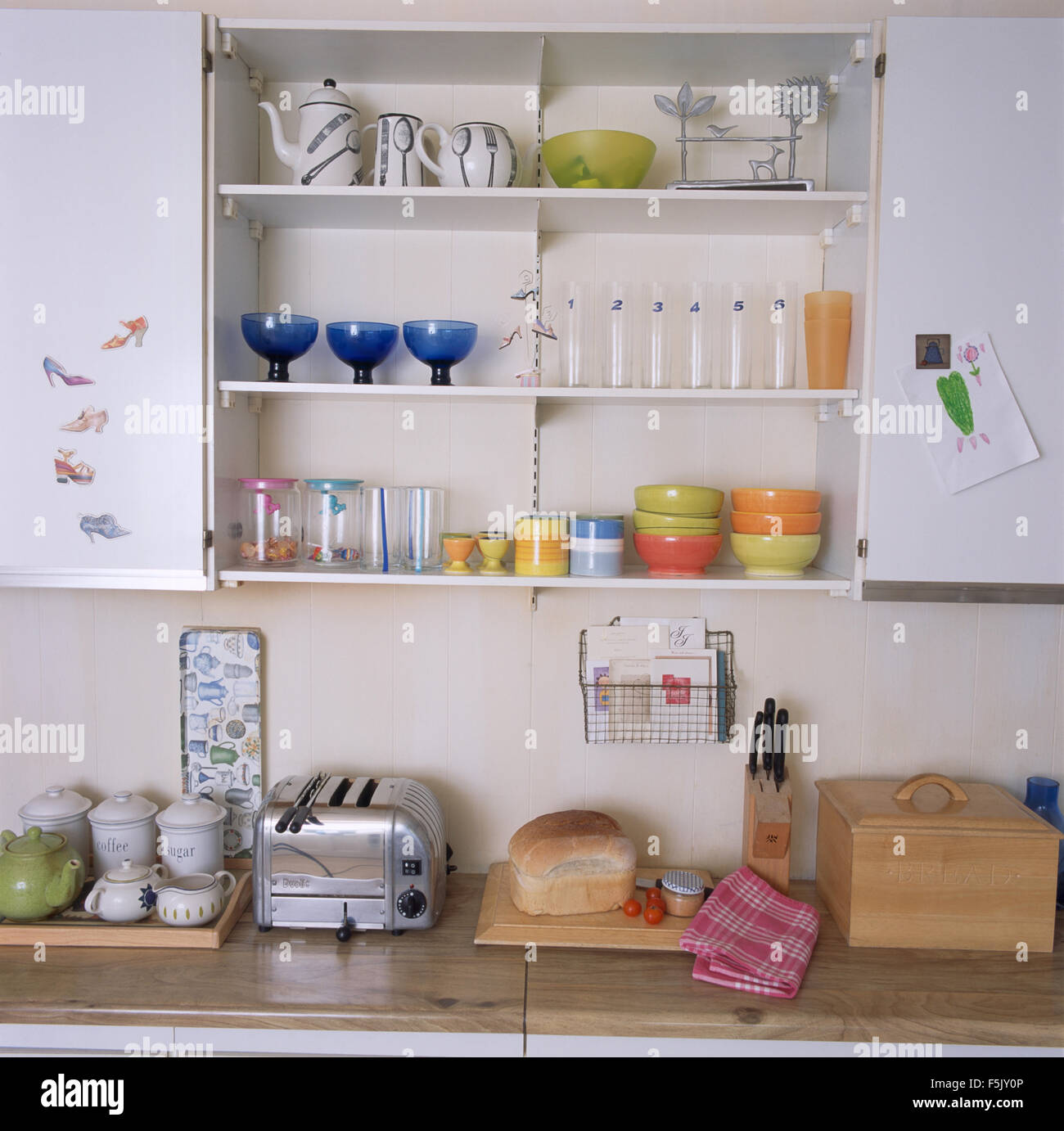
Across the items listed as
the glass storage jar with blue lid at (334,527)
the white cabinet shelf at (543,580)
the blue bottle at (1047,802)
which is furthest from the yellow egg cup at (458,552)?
the blue bottle at (1047,802)

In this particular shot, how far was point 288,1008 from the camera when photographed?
4.95 ft

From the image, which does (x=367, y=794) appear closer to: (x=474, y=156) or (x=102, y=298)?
(x=102, y=298)

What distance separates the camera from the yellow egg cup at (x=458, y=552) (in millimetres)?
1754

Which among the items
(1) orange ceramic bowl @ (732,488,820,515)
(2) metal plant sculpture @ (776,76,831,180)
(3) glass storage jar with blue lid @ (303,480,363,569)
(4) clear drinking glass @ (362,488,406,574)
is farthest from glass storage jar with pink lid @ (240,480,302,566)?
(2) metal plant sculpture @ (776,76,831,180)

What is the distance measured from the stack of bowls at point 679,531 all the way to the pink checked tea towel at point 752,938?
622mm

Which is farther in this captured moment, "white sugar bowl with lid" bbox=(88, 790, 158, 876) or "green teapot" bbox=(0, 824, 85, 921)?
"white sugar bowl with lid" bbox=(88, 790, 158, 876)

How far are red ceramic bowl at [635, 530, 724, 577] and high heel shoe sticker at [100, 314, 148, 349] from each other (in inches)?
37.9

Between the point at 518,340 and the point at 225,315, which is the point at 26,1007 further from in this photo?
the point at 518,340

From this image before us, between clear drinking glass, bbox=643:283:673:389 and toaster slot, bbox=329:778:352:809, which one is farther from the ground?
clear drinking glass, bbox=643:283:673:389

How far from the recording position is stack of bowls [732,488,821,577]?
5.69 feet

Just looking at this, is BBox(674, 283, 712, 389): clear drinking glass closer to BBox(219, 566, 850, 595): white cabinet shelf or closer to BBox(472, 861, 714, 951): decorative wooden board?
BBox(219, 566, 850, 595): white cabinet shelf

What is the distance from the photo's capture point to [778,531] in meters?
1.74

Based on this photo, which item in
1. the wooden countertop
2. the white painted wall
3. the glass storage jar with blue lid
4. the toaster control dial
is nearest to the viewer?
the wooden countertop

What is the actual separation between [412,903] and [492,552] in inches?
26.1
